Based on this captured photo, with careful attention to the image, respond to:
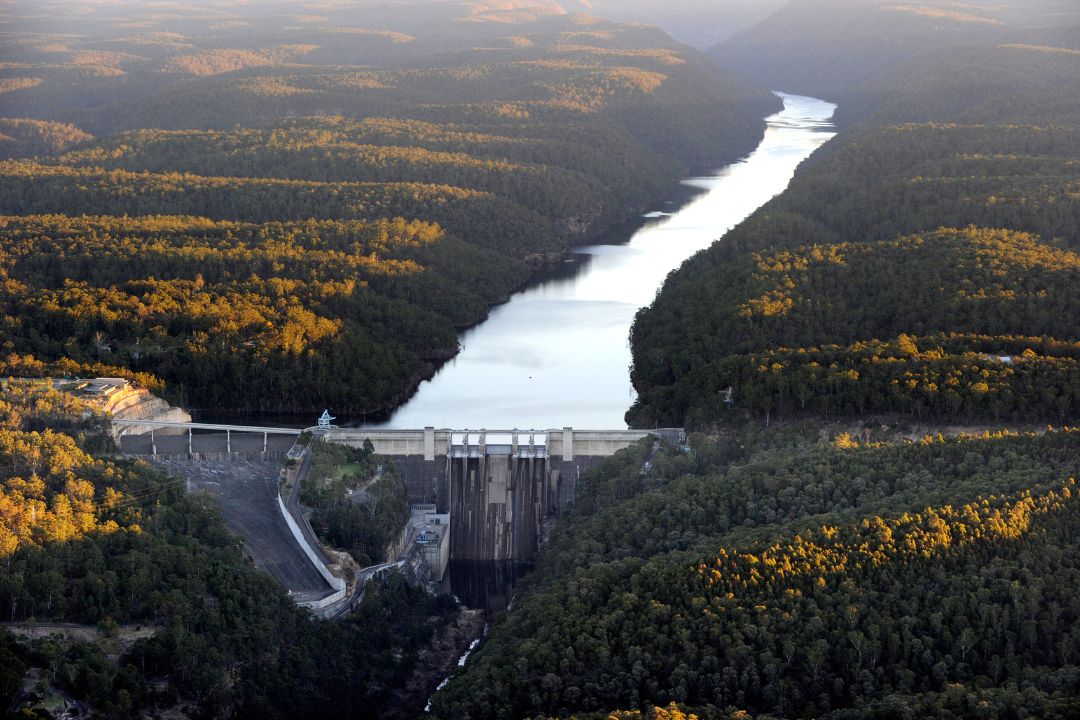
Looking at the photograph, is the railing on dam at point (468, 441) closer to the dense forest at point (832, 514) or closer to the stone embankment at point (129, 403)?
the dense forest at point (832, 514)

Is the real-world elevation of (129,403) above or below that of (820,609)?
below

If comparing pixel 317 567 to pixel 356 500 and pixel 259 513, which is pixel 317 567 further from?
pixel 356 500

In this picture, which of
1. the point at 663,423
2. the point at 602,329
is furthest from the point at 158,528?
the point at 602,329

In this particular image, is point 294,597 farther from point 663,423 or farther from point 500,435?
point 663,423

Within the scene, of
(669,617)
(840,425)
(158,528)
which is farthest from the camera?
(840,425)

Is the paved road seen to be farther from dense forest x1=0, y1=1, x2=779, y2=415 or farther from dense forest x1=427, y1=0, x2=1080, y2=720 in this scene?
dense forest x1=0, y1=1, x2=779, y2=415

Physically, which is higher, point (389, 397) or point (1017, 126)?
point (1017, 126)

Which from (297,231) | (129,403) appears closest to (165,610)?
(129,403)
